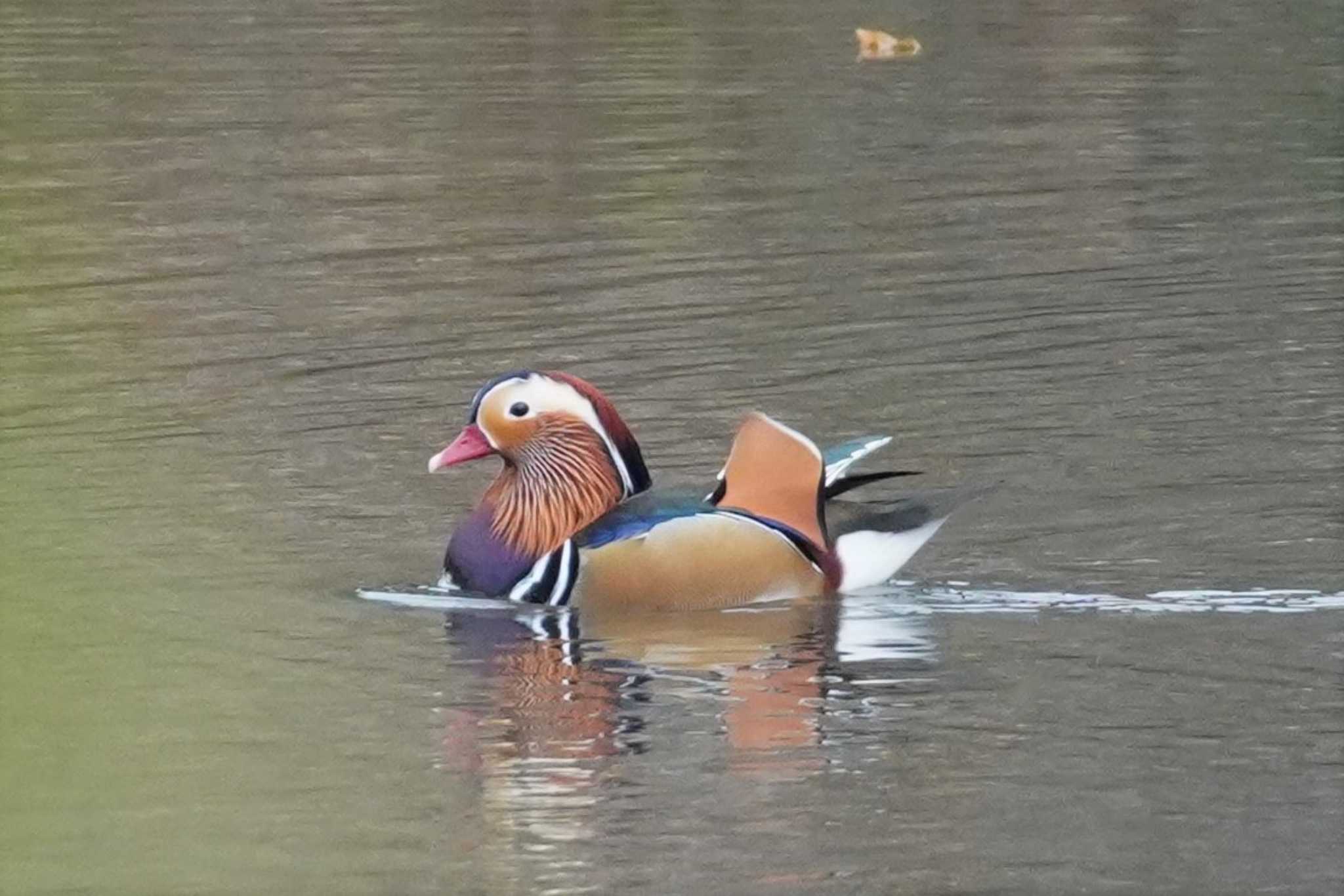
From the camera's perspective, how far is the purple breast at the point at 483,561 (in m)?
9.50

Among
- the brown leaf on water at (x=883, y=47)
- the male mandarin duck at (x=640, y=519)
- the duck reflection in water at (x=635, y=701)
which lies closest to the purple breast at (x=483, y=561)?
the male mandarin duck at (x=640, y=519)

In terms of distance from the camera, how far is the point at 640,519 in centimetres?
928

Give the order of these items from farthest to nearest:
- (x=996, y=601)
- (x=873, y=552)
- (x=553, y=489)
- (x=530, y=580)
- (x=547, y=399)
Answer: (x=547, y=399) < (x=553, y=489) < (x=530, y=580) < (x=873, y=552) < (x=996, y=601)

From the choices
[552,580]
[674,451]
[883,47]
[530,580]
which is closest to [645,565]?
[552,580]

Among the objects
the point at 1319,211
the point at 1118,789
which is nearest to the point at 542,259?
the point at 1319,211

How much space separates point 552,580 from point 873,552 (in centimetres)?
97

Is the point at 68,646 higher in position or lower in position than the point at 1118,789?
higher

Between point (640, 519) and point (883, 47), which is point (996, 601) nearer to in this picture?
point (640, 519)

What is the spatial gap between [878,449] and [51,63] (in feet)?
46.3

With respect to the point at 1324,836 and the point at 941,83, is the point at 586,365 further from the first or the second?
the point at 941,83

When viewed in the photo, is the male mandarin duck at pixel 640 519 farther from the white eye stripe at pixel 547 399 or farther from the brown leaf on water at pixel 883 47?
the brown leaf on water at pixel 883 47

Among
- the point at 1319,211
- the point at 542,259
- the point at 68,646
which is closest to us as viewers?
the point at 68,646

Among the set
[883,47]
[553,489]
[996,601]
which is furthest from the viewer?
[883,47]

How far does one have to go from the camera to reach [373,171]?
18609mm
